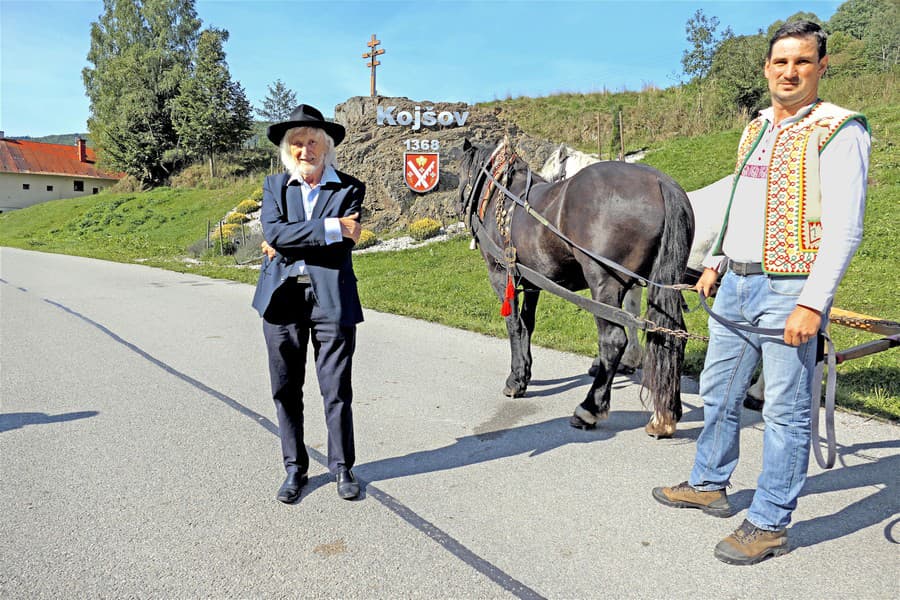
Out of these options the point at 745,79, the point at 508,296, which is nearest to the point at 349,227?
the point at 508,296

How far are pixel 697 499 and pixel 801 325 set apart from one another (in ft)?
3.62

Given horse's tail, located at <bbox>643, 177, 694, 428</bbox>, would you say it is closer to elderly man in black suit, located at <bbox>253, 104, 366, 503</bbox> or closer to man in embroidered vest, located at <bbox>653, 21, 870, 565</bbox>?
man in embroidered vest, located at <bbox>653, 21, 870, 565</bbox>

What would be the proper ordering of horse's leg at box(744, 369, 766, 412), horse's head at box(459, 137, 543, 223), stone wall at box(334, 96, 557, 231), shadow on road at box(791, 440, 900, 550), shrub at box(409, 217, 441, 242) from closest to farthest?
shadow on road at box(791, 440, 900, 550), horse's leg at box(744, 369, 766, 412), horse's head at box(459, 137, 543, 223), shrub at box(409, 217, 441, 242), stone wall at box(334, 96, 557, 231)

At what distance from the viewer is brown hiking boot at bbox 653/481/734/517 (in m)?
3.06

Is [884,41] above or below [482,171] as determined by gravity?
above

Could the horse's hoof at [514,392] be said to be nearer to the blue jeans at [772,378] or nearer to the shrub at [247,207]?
the blue jeans at [772,378]

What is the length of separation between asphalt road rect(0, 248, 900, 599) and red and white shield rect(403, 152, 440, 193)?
12.5m

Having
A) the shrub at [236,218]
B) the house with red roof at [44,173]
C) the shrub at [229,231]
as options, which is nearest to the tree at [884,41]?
the shrub at [236,218]

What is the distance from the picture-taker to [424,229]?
16391 mm

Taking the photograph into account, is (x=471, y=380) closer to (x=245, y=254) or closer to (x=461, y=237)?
(x=461, y=237)

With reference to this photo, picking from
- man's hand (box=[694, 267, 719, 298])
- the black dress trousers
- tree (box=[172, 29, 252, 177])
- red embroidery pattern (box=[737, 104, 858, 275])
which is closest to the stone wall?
the black dress trousers

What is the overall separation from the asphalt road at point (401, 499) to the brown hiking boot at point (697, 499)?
1.7 inches

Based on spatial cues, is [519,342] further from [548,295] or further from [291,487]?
[548,295]

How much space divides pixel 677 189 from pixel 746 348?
1.56 m
